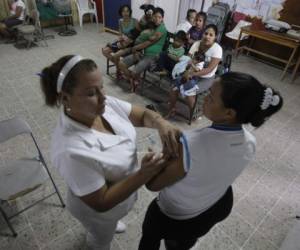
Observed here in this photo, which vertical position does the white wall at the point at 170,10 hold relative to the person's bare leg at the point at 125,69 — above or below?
above

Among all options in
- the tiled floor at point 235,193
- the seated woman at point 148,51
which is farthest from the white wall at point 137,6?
the tiled floor at point 235,193

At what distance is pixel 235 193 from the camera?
6.82 feet

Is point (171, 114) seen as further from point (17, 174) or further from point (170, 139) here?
point (170, 139)

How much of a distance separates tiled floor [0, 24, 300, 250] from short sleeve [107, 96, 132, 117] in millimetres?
1003

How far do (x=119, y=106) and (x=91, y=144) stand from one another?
35 centimetres

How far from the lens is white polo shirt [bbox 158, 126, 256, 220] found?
0.81 meters

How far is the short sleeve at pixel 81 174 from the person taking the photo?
87 centimetres

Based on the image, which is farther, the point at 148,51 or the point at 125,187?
the point at 148,51

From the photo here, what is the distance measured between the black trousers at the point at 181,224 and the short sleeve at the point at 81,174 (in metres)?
0.41

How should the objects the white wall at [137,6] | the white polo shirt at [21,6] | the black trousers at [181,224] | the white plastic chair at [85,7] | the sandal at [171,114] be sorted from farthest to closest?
the white plastic chair at [85,7]
the white wall at [137,6]
the white polo shirt at [21,6]
the sandal at [171,114]
the black trousers at [181,224]

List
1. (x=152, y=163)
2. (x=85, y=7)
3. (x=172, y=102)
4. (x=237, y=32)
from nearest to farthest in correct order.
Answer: (x=152, y=163) → (x=172, y=102) → (x=237, y=32) → (x=85, y=7)

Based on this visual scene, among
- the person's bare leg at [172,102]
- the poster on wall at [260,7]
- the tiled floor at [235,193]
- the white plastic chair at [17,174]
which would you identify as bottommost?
the tiled floor at [235,193]

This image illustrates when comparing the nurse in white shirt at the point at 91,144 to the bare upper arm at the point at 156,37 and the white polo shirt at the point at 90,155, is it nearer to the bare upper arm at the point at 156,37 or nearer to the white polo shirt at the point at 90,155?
the white polo shirt at the point at 90,155

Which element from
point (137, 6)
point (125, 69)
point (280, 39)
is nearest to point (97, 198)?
point (125, 69)
